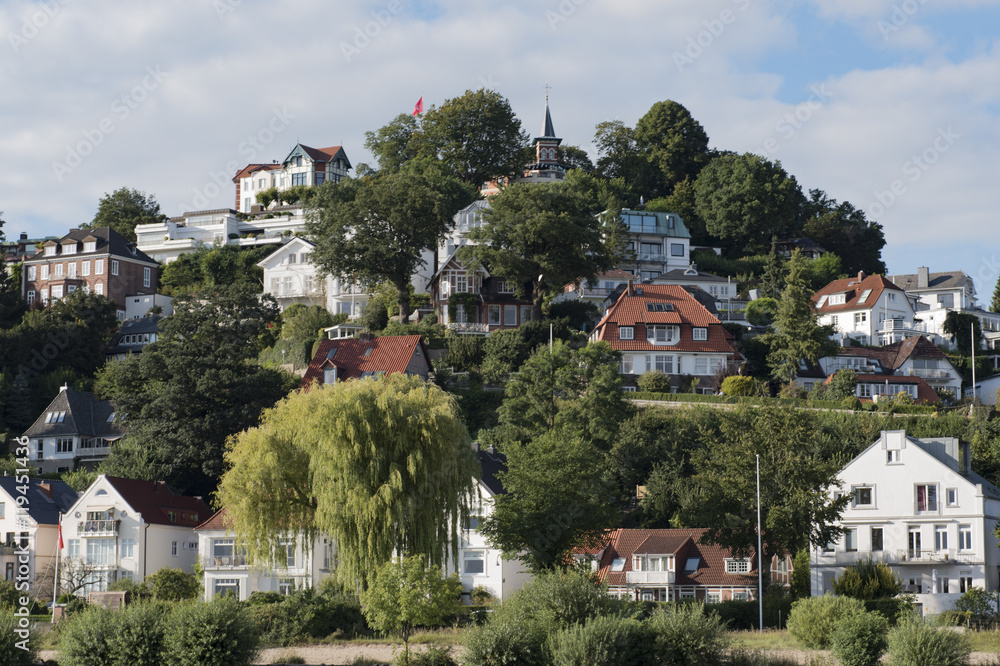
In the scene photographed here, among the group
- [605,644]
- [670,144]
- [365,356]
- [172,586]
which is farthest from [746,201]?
[605,644]

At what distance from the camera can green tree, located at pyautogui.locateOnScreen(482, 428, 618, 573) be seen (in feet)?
163

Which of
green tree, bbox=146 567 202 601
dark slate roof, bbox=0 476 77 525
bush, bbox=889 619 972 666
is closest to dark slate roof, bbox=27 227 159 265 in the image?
dark slate roof, bbox=0 476 77 525

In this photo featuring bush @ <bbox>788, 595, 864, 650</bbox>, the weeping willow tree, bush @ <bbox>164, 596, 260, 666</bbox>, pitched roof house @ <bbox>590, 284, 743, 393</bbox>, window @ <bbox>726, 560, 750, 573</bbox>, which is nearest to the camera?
bush @ <bbox>164, 596, 260, 666</bbox>

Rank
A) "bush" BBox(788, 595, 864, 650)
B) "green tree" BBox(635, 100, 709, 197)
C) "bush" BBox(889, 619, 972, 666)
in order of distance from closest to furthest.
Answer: "bush" BBox(889, 619, 972, 666)
"bush" BBox(788, 595, 864, 650)
"green tree" BBox(635, 100, 709, 197)

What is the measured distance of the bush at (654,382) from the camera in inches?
2987

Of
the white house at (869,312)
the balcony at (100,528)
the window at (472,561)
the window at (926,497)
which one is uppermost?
the white house at (869,312)

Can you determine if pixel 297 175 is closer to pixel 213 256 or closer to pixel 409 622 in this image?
pixel 213 256

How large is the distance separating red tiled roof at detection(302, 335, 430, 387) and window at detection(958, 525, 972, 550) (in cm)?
3394

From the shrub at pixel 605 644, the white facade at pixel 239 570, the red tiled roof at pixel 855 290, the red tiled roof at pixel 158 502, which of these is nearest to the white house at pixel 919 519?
the shrub at pixel 605 644

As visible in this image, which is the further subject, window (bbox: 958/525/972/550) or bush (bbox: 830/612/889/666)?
window (bbox: 958/525/972/550)

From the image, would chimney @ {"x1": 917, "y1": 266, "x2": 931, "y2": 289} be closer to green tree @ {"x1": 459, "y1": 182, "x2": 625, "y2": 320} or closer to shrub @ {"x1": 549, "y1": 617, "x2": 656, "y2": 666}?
green tree @ {"x1": 459, "y1": 182, "x2": 625, "y2": 320}

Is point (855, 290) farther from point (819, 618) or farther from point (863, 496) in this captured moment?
point (819, 618)

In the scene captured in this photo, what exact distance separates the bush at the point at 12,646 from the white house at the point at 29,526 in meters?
23.5

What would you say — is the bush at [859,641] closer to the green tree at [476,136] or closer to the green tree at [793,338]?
the green tree at [793,338]
